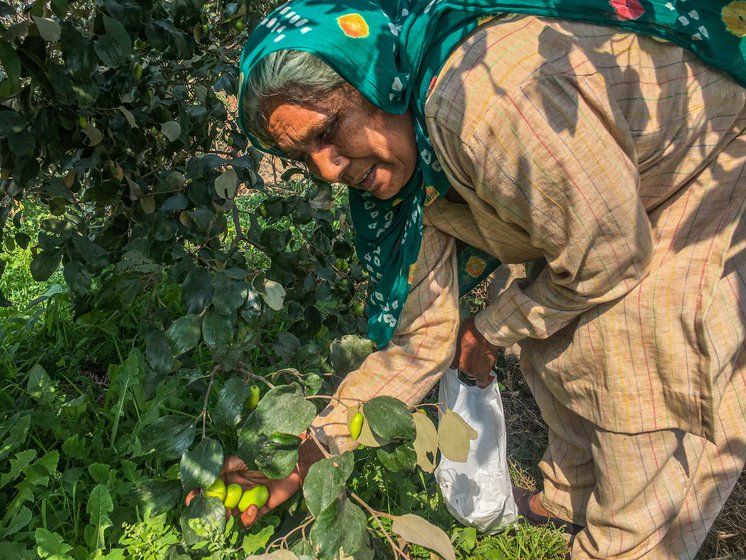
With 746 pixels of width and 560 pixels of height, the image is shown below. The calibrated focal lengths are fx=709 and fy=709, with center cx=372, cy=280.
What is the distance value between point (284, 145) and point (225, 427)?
1.99ft

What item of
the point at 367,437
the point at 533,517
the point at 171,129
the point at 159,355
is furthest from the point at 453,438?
the point at 533,517

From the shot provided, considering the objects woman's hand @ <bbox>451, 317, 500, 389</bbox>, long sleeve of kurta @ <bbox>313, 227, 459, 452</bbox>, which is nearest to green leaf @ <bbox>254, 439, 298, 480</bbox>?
long sleeve of kurta @ <bbox>313, 227, 459, 452</bbox>

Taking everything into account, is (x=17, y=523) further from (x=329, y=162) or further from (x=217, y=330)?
(x=329, y=162)

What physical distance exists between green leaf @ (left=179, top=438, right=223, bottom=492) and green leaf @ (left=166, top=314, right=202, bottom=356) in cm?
20

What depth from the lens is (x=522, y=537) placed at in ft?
7.50

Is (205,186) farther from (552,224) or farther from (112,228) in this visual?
(552,224)

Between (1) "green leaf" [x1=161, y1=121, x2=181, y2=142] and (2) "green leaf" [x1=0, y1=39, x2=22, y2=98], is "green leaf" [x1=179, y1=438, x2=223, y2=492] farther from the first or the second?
(1) "green leaf" [x1=161, y1=121, x2=181, y2=142]

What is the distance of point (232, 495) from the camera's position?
1.52 m

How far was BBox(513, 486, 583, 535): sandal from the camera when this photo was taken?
2357 mm

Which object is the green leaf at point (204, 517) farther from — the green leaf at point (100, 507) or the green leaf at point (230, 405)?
the green leaf at point (100, 507)

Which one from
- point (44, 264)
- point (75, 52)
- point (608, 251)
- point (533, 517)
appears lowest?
point (533, 517)

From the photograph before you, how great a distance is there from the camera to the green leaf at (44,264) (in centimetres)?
180

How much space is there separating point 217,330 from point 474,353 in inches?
33.8


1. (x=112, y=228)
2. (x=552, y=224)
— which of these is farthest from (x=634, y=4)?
(x=112, y=228)
